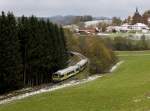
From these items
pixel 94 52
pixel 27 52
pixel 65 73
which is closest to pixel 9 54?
pixel 27 52

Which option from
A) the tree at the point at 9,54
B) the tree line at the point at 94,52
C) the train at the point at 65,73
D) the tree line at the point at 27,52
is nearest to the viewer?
the tree at the point at 9,54

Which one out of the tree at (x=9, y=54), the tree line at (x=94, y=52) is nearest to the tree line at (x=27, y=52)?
the tree at (x=9, y=54)

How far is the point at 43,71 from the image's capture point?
75.6 meters

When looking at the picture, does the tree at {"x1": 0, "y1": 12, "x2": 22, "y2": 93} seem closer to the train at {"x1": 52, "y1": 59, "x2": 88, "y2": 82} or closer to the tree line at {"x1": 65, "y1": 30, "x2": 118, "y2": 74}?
the train at {"x1": 52, "y1": 59, "x2": 88, "y2": 82}

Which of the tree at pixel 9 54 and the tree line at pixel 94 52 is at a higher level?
the tree at pixel 9 54

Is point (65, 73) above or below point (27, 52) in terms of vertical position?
below

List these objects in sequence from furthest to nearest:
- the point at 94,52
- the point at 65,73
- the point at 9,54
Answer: the point at 94,52 → the point at 65,73 → the point at 9,54

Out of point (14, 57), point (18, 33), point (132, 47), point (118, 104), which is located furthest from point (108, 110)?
point (132, 47)

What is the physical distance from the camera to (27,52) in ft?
222

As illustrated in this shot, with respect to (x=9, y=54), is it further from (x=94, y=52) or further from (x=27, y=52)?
(x=94, y=52)

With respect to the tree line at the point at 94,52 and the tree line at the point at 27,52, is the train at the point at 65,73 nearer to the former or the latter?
the tree line at the point at 27,52

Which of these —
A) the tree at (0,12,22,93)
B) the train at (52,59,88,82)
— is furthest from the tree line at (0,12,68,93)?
the train at (52,59,88,82)

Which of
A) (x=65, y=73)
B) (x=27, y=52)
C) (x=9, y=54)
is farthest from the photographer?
(x=65, y=73)

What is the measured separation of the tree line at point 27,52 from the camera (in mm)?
58000
